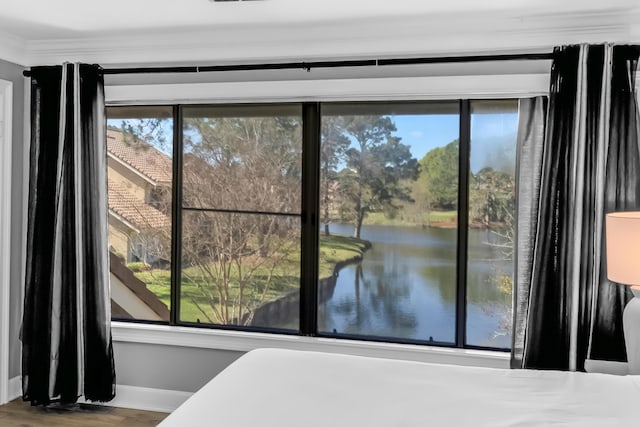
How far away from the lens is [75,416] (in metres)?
3.69

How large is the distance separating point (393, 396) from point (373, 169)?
1750 millimetres

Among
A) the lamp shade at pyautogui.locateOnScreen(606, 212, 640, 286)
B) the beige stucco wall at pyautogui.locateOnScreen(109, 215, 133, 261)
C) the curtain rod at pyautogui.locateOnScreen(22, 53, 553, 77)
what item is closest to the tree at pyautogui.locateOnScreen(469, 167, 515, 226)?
the curtain rod at pyautogui.locateOnScreen(22, 53, 553, 77)

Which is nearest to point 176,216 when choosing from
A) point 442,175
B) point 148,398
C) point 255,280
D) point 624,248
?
point 255,280

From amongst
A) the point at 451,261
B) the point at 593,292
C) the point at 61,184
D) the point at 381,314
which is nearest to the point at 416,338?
the point at 381,314

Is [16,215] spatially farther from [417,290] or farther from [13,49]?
[417,290]

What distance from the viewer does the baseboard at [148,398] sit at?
3.74 metres

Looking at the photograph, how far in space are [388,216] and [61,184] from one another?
205 cm

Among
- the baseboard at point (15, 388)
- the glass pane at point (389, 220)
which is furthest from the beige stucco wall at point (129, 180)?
the baseboard at point (15, 388)

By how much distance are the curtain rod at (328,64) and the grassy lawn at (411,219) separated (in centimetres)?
86

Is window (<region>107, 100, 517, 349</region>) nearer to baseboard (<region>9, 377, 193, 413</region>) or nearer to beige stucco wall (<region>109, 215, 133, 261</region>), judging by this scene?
beige stucco wall (<region>109, 215, 133, 261</region>)

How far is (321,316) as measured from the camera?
362cm

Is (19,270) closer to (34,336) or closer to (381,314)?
(34,336)

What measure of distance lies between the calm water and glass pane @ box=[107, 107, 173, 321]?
1145 millimetres

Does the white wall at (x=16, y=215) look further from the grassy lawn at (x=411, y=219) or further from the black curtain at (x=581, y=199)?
the black curtain at (x=581, y=199)
